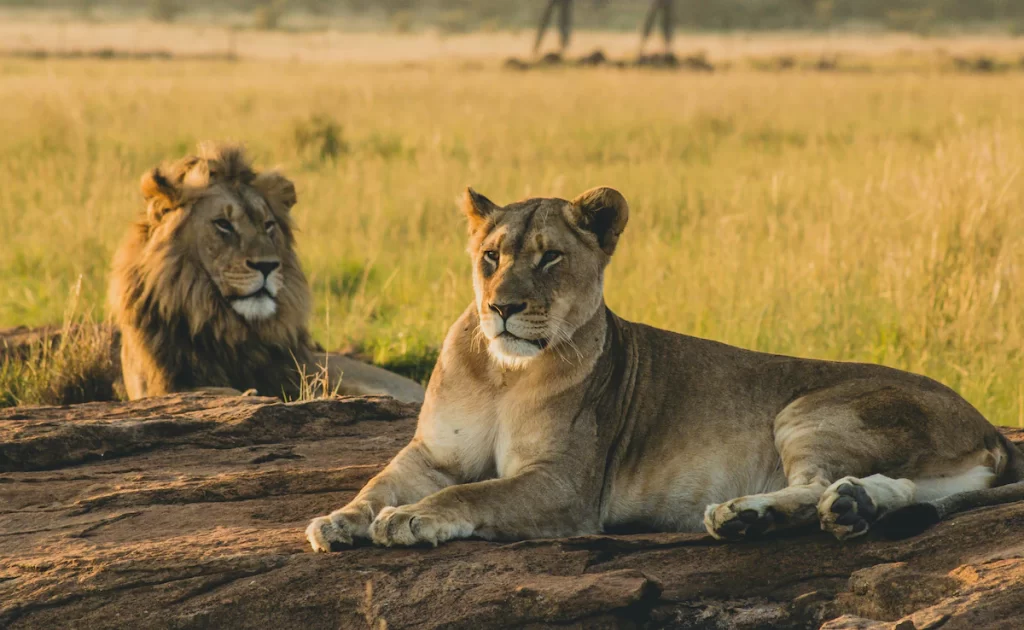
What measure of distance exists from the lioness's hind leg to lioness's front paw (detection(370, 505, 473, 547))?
1002mm

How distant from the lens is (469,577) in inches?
139

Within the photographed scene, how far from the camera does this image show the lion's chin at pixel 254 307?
641cm

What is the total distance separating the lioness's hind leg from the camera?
11.8 ft

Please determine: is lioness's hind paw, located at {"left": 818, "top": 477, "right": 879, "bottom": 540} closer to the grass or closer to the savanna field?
the savanna field

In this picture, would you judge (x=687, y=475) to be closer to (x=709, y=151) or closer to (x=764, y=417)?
(x=764, y=417)

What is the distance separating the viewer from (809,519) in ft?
12.1

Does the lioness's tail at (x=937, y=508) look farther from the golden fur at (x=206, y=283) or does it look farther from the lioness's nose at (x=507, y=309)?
the golden fur at (x=206, y=283)

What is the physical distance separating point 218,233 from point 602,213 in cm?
270

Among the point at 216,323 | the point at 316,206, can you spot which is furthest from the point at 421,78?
the point at 216,323

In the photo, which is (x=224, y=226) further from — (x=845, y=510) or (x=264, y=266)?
(x=845, y=510)

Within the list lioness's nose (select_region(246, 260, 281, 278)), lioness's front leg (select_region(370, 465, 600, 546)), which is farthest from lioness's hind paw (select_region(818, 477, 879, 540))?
lioness's nose (select_region(246, 260, 281, 278))

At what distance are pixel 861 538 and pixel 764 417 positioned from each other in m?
0.74

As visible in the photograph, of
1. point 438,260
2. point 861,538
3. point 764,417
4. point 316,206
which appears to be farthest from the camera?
point 316,206

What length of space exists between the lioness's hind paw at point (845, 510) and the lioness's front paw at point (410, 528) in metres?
1.00
